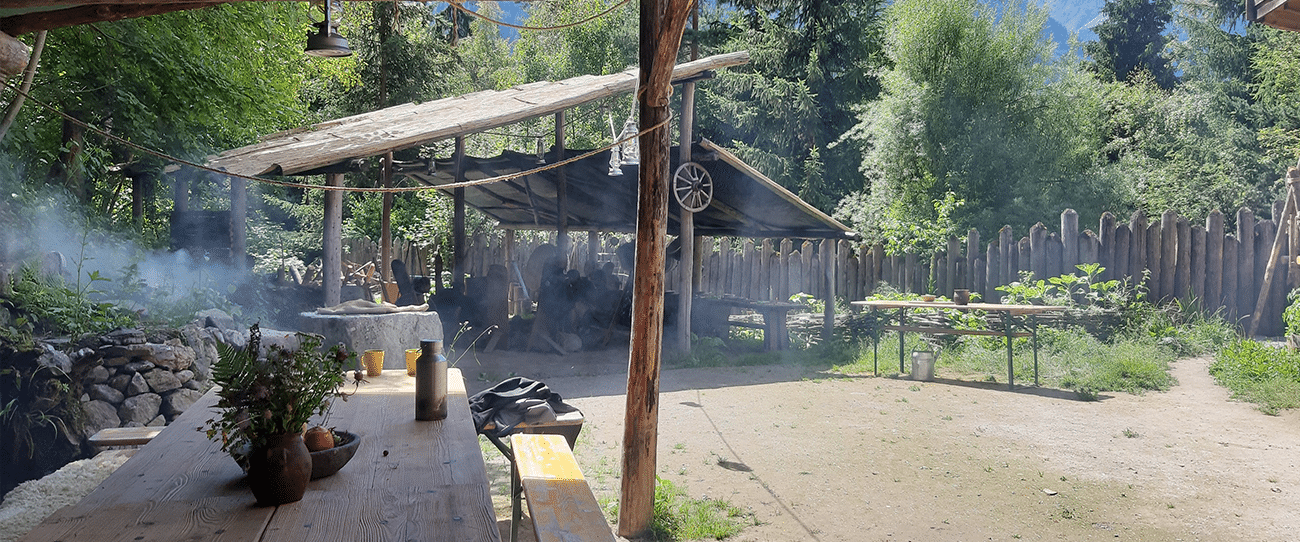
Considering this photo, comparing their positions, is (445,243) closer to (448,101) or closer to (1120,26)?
(448,101)

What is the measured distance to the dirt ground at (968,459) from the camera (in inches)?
187

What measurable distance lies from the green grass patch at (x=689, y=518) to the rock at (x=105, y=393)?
3.35m

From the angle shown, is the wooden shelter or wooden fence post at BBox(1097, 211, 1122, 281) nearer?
the wooden shelter

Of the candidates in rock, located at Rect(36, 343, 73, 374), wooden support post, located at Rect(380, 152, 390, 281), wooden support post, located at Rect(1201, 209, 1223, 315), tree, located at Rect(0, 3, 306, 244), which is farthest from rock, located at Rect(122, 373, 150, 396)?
wooden support post, located at Rect(1201, 209, 1223, 315)

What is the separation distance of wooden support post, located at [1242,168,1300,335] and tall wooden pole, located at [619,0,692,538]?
7.67m

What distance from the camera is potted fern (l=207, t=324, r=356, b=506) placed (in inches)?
87.4

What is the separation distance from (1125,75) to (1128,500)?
86.0 ft

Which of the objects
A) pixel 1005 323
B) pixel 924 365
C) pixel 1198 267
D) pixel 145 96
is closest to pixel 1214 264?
pixel 1198 267

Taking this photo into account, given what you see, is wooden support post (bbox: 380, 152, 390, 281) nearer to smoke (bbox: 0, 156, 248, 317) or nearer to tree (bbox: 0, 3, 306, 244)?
tree (bbox: 0, 3, 306, 244)

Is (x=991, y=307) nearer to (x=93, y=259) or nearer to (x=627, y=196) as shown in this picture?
(x=627, y=196)

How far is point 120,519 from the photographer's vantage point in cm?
213

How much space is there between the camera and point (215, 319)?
23.6 ft

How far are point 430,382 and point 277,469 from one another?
3.47 feet

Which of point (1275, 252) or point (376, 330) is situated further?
point (1275, 252)
